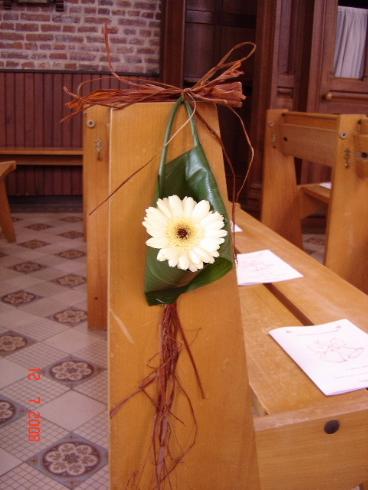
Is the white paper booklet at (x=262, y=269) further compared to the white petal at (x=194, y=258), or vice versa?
the white paper booklet at (x=262, y=269)

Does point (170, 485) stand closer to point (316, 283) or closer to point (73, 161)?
point (316, 283)

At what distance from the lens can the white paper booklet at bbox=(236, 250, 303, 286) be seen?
151cm

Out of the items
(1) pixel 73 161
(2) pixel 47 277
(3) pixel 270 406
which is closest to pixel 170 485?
(3) pixel 270 406

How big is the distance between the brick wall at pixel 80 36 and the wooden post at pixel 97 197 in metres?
2.97

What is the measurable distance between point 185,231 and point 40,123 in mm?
4870

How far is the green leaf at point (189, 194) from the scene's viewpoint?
71 cm

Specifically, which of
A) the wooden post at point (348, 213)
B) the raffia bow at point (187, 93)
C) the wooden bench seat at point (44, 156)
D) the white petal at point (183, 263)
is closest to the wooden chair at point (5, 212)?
the wooden bench seat at point (44, 156)

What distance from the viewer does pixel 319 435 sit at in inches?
34.8

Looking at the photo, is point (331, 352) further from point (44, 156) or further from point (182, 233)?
point (44, 156)

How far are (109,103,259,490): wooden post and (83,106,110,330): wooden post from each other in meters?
1.59

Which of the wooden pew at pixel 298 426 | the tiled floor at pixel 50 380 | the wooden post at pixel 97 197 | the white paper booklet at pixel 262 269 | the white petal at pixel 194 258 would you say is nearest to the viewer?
the white petal at pixel 194 258

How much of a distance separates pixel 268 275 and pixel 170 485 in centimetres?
79

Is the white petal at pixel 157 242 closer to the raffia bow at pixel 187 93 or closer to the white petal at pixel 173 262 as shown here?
the white petal at pixel 173 262
